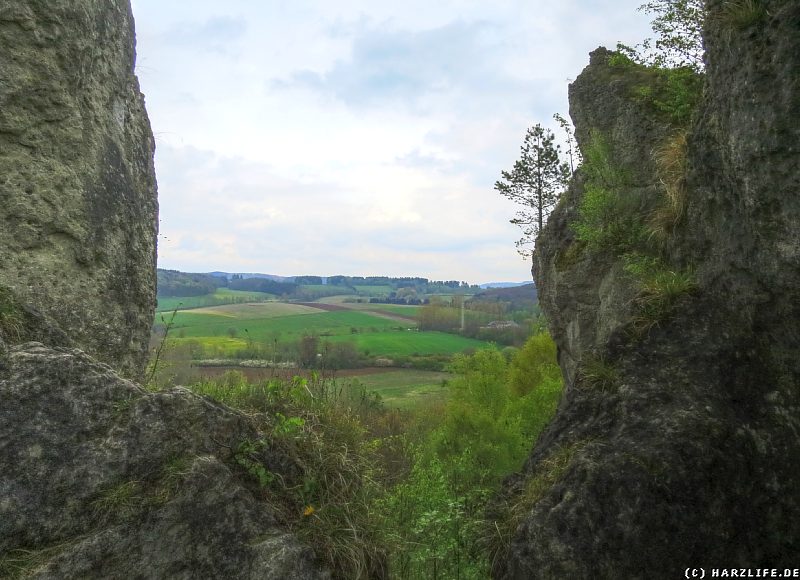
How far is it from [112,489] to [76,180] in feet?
11.8

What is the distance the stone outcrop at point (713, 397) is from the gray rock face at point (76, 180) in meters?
4.93

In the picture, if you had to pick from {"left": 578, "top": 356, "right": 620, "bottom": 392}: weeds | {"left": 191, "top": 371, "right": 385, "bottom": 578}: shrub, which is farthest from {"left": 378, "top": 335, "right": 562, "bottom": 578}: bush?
{"left": 578, "top": 356, "right": 620, "bottom": 392}: weeds

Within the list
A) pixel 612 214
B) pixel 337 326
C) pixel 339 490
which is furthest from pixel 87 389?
pixel 337 326

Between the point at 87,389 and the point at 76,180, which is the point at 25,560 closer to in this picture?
the point at 87,389

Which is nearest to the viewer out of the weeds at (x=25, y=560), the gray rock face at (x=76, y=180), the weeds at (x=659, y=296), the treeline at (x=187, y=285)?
the weeds at (x=25, y=560)

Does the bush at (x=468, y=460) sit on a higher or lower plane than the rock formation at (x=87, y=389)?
lower

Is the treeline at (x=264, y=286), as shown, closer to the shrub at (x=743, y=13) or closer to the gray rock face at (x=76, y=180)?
the gray rock face at (x=76, y=180)

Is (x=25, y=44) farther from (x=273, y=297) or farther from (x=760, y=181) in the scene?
(x=273, y=297)

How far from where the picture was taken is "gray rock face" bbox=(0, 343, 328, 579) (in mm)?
3582

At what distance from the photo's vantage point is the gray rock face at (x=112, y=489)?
3.58 meters

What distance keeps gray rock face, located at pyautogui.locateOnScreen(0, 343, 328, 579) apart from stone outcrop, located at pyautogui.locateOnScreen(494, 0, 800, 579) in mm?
2505

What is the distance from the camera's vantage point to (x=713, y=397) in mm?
5363

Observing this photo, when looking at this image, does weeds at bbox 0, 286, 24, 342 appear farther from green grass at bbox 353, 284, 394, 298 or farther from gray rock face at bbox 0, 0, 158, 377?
green grass at bbox 353, 284, 394, 298

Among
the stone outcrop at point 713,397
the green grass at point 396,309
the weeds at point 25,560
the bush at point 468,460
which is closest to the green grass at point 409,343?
the green grass at point 396,309
